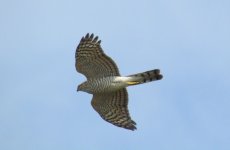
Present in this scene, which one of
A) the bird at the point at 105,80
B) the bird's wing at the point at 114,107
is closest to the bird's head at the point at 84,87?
the bird at the point at 105,80

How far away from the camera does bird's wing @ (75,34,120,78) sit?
50.9 ft

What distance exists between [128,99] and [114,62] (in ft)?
4.78

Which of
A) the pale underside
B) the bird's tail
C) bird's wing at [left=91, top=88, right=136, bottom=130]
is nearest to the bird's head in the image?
the pale underside

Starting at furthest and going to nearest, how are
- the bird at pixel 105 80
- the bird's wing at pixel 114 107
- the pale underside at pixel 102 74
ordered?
the bird's wing at pixel 114 107 → the pale underside at pixel 102 74 → the bird at pixel 105 80

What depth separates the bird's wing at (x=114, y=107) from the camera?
15938 mm

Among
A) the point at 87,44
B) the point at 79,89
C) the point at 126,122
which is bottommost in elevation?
the point at 126,122

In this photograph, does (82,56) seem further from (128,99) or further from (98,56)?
(128,99)

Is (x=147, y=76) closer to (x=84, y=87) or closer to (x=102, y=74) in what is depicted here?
(x=102, y=74)

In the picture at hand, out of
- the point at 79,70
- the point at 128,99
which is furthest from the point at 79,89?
the point at 128,99

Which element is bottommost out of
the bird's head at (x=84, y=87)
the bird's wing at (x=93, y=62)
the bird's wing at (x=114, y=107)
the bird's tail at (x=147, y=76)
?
the bird's wing at (x=114, y=107)

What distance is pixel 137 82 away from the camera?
607 inches

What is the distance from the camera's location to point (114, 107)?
53.1 feet

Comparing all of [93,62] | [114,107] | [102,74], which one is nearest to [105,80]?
[102,74]

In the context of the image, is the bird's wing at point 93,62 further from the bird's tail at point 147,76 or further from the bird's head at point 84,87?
the bird's tail at point 147,76
